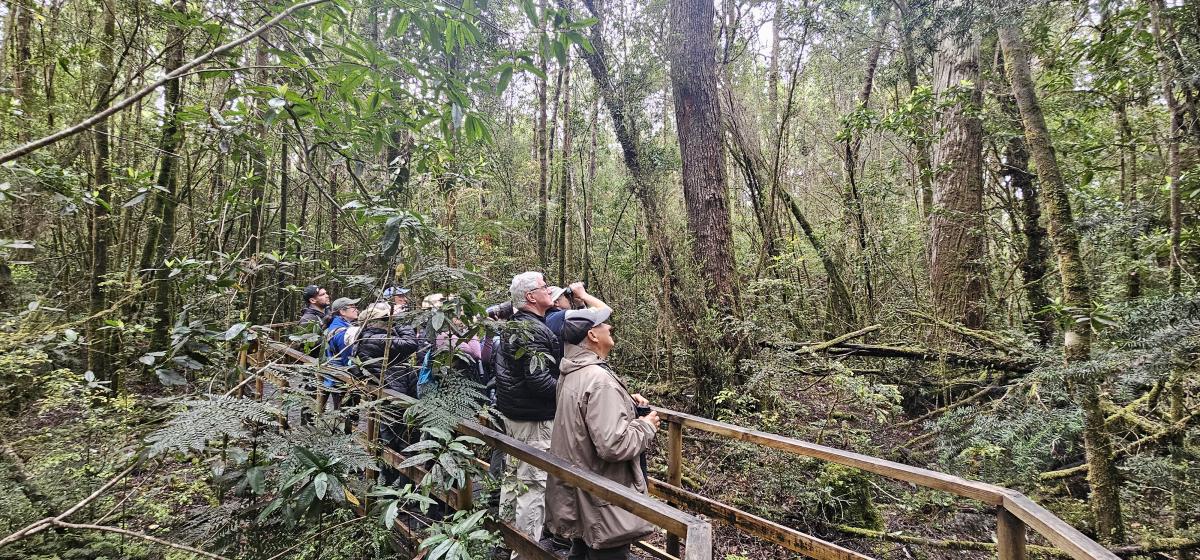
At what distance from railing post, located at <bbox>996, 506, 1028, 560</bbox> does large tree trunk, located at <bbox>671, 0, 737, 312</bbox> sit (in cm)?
394

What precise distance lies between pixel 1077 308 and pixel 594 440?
10.3 ft

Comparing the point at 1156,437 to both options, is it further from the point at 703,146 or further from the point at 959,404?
the point at 703,146

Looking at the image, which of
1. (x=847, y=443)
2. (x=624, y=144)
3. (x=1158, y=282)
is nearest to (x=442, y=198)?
(x=624, y=144)

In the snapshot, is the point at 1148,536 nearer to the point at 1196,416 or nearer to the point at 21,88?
the point at 1196,416

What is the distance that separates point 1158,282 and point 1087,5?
79.7 inches

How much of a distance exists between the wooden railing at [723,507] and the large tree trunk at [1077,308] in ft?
3.38

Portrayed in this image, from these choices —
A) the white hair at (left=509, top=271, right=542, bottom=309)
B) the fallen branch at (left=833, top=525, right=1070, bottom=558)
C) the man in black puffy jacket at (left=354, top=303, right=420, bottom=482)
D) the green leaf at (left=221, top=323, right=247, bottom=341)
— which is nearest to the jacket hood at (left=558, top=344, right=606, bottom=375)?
the white hair at (left=509, top=271, right=542, bottom=309)

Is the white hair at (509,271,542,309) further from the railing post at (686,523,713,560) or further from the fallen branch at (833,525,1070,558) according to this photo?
the fallen branch at (833,525,1070,558)

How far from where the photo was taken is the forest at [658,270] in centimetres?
234

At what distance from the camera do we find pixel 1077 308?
3.29m

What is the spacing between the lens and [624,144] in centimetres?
758

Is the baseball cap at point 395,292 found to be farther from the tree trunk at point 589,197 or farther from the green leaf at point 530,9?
the tree trunk at point 589,197

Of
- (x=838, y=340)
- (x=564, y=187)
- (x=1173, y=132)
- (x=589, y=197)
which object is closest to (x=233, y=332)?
(x=1173, y=132)

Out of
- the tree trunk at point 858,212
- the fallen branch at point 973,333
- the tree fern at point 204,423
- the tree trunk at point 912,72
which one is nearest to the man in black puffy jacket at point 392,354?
the tree fern at point 204,423
